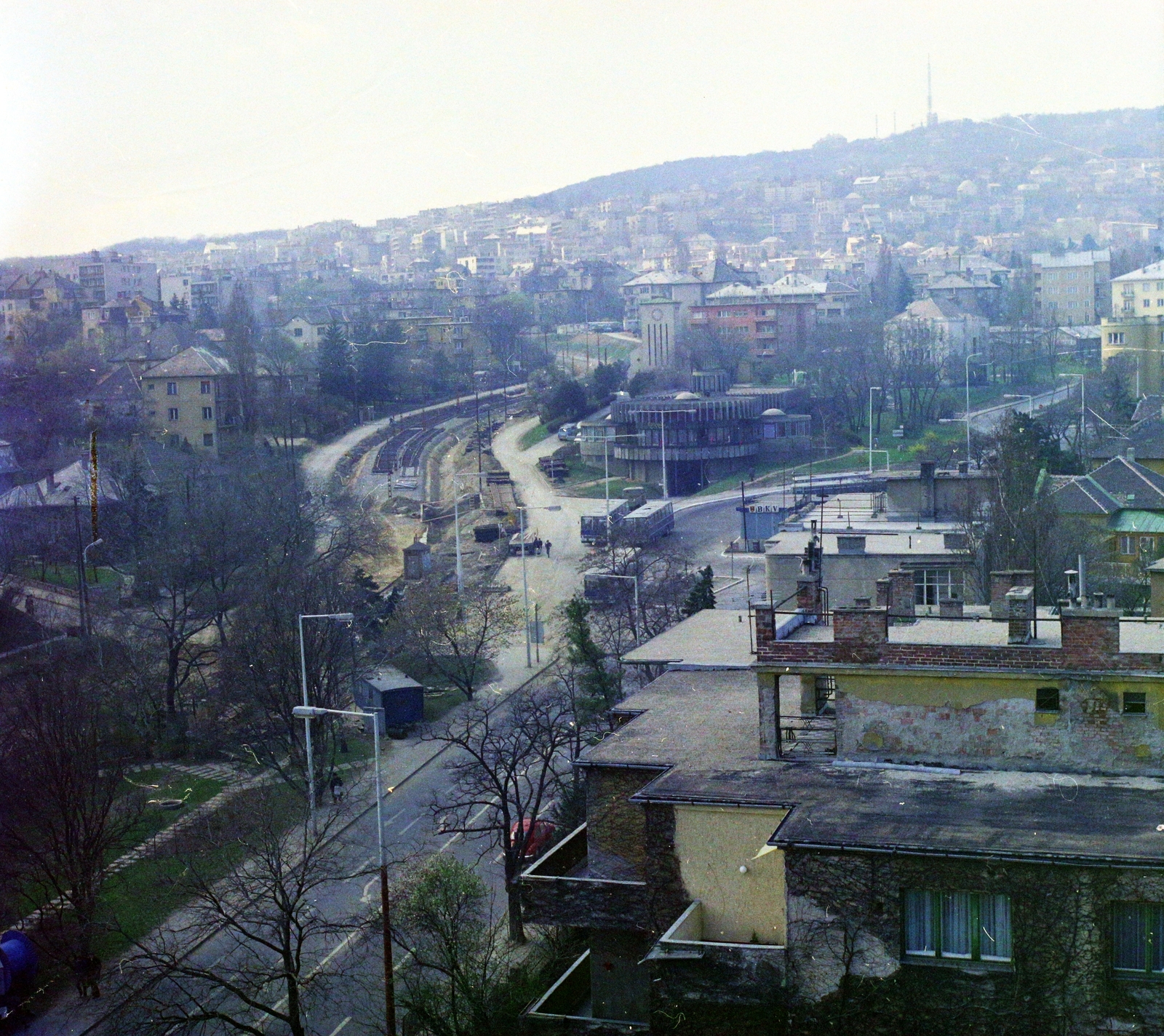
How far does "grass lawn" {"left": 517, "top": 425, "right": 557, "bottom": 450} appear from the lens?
1517 inches

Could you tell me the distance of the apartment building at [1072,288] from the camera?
6056 centimetres

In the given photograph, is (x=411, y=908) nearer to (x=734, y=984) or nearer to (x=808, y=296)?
(x=734, y=984)

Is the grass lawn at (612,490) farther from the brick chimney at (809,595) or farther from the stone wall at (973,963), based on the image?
the stone wall at (973,963)

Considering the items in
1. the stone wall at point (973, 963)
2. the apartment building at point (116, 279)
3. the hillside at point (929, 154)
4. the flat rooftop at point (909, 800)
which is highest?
the hillside at point (929, 154)

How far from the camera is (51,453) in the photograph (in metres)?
30.6

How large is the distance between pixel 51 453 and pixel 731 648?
2346 centimetres

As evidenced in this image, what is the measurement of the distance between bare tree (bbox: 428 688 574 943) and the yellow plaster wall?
2.47m

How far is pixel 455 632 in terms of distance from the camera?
1969 cm

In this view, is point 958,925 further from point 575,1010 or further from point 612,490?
point 612,490

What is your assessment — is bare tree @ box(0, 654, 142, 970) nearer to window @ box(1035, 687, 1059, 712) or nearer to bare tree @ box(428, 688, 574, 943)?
bare tree @ box(428, 688, 574, 943)

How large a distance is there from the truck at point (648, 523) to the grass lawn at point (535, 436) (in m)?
9.41

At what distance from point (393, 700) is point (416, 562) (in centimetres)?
948

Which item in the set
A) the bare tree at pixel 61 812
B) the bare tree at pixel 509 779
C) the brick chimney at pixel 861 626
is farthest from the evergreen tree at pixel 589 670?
the brick chimney at pixel 861 626

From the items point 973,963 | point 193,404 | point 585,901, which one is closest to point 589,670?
point 585,901
